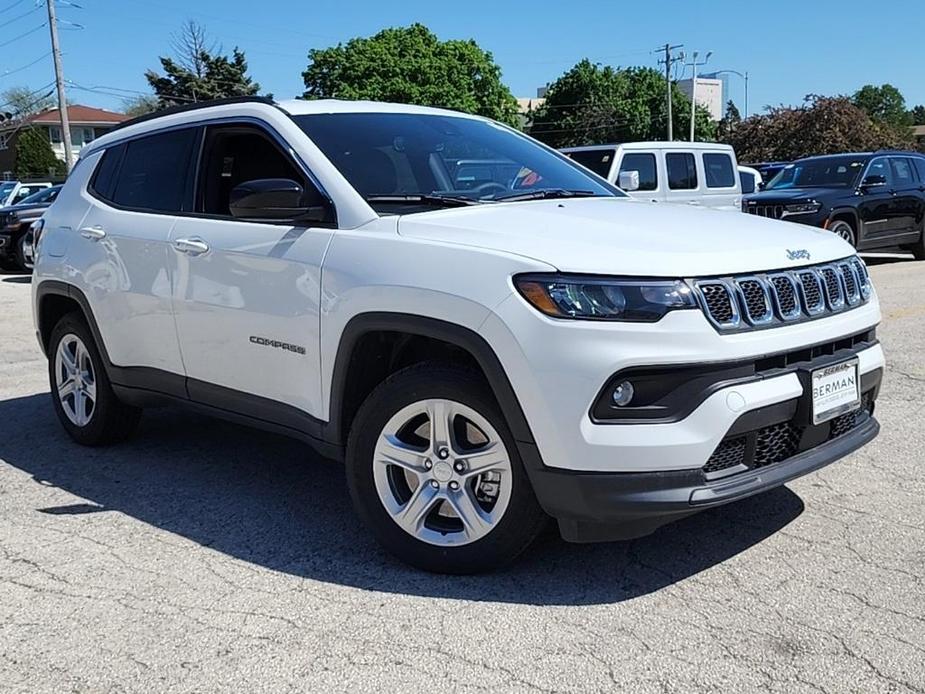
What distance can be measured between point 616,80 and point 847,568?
68.6 metres

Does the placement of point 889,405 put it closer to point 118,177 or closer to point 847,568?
point 847,568

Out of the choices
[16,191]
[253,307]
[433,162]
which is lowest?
[253,307]

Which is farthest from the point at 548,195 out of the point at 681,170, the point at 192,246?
the point at 681,170

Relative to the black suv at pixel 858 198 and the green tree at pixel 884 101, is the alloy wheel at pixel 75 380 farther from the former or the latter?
the green tree at pixel 884 101

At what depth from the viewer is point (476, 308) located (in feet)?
10.3

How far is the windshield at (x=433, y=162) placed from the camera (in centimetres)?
392

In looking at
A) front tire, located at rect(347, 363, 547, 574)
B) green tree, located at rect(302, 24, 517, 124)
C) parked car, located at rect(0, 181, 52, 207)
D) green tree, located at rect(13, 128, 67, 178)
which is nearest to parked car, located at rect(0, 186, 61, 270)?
parked car, located at rect(0, 181, 52, 207)

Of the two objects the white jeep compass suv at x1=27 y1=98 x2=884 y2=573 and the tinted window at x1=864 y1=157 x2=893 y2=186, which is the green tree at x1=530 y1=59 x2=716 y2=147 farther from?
the white jeep compass suv at x1=27 y1=98 x2=884 y2=573

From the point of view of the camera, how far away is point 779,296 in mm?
3256

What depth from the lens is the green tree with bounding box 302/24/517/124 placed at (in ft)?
186

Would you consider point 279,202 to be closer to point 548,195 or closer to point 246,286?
point 246,286

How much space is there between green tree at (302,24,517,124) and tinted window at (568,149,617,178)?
43371mm

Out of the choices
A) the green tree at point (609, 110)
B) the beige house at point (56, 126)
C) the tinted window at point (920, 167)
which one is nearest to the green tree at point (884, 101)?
the green tree at point (609, 110)

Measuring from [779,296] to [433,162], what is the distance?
1.70 m
